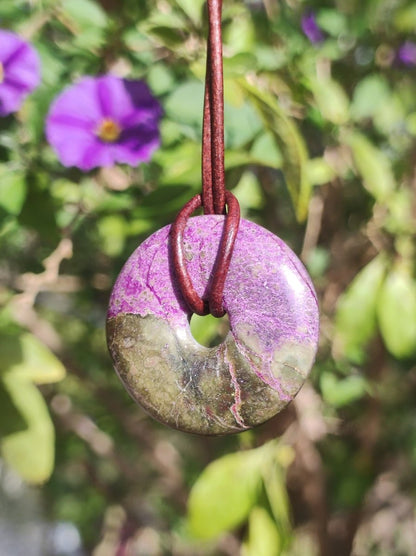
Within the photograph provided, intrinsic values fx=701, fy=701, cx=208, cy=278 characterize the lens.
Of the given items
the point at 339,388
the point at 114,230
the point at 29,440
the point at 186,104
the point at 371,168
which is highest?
the point at 186,104

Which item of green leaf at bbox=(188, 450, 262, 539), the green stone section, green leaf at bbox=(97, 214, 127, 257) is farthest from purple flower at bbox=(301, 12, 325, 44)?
the green stone section

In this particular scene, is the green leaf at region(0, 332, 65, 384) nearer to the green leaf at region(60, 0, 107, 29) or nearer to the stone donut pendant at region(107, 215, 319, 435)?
the stone donut pendant at region(107, 215, 319, 435)

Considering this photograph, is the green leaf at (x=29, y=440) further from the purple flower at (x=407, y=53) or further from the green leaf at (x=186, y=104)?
Answer: the purple flower at (x=407, y=53)

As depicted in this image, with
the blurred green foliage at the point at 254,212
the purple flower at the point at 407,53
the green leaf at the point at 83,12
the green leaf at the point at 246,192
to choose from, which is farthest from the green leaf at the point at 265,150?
the purple flower at the point at 407,53

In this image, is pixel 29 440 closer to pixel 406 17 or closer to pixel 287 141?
pixel 287 141

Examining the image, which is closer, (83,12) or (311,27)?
(83,12)

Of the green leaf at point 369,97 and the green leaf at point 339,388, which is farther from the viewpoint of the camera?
the green leaf at point 339,388

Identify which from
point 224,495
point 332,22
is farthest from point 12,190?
point 332,22
